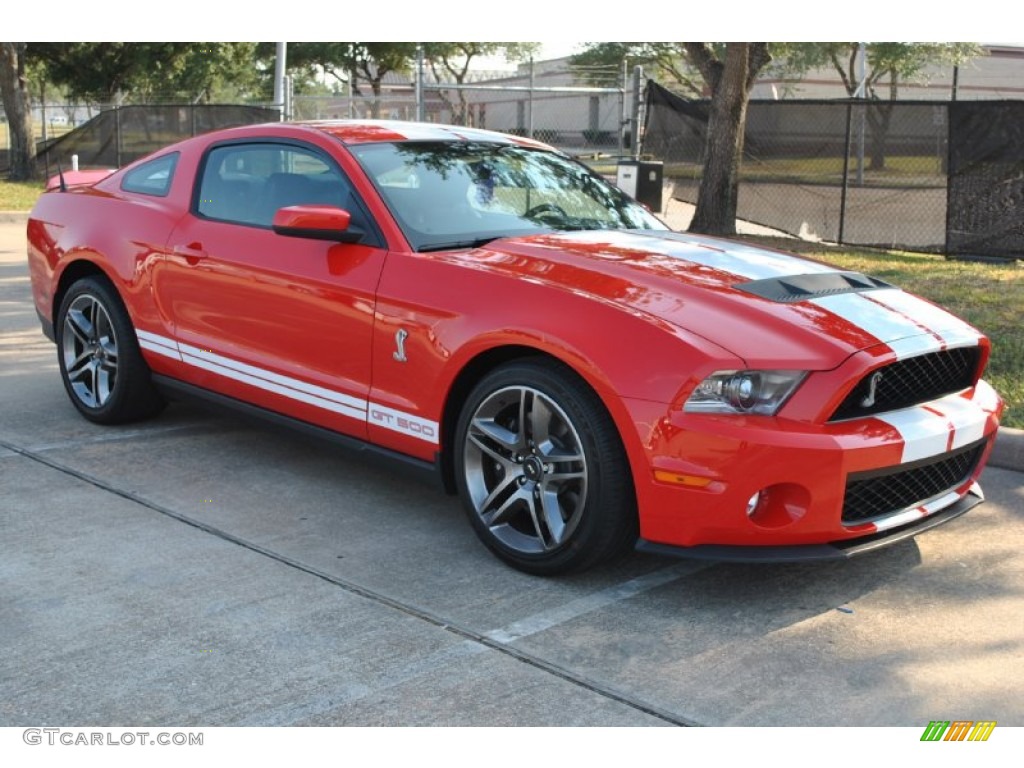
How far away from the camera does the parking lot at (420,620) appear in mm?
3324

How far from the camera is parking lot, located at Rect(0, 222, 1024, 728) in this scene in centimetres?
332

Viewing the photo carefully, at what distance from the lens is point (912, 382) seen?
4.14 meters

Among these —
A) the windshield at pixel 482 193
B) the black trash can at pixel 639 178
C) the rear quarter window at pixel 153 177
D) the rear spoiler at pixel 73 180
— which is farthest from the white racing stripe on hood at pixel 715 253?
the black trash can at pixel 639 178

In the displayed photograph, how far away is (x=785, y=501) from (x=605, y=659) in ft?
2.56

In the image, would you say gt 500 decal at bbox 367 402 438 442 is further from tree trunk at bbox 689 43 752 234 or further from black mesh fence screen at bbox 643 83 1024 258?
tree trunk at bbox 689 43 752 234

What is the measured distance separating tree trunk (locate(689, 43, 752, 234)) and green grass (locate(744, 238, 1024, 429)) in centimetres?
76

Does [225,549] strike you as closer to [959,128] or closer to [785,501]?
[785,501]

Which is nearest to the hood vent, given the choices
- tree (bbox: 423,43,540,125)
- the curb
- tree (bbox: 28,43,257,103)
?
the curb

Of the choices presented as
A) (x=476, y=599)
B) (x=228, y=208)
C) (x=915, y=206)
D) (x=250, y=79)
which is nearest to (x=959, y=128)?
(x=915, y=206)

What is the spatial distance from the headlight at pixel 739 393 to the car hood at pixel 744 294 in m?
0.05
